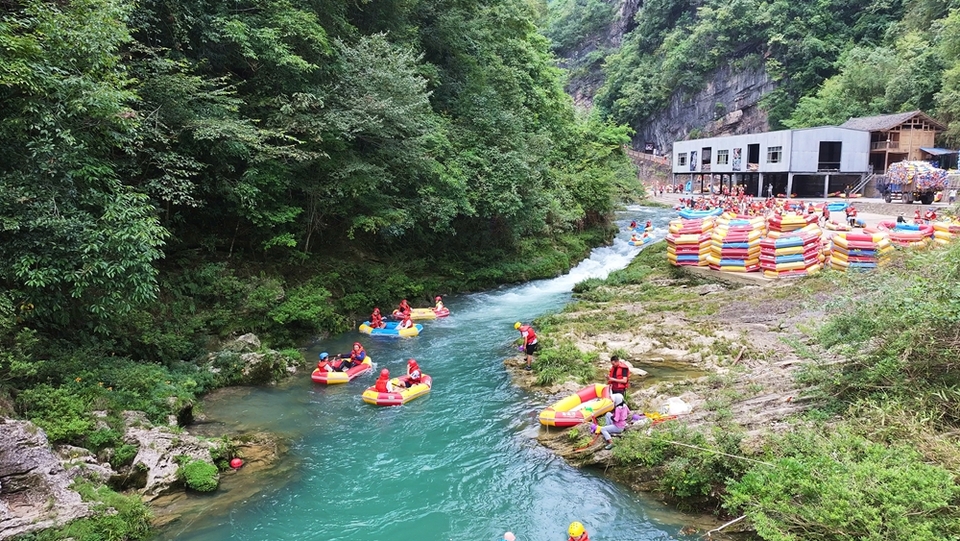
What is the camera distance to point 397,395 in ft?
40.2

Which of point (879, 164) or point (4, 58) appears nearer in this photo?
point (4, 58)

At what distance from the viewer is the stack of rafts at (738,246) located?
1886 centimetres

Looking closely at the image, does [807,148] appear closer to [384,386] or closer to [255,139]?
[384,386]

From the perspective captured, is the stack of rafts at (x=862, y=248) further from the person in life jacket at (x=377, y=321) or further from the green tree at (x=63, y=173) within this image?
the green tree at (x=63, y=173)

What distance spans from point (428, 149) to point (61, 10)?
36.3 ft

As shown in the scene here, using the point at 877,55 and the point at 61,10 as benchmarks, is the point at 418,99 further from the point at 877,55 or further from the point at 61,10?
the point at 877,55

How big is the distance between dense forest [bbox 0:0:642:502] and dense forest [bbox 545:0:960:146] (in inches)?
1298

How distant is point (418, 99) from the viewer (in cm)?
1747

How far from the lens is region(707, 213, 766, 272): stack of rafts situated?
61.9 ft

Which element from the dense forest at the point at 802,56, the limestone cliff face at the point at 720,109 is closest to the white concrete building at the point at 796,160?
the dense forest at the point at 802,56

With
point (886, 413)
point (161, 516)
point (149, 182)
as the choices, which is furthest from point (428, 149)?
point (886, 413)

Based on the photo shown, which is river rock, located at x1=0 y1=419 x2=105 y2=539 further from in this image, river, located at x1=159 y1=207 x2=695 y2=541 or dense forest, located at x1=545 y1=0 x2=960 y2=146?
dense forest, located at x1=545 y1=0 x2=960 y2=146

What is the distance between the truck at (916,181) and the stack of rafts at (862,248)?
19.2m

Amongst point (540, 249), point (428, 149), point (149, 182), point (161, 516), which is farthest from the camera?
point (540, 249)
